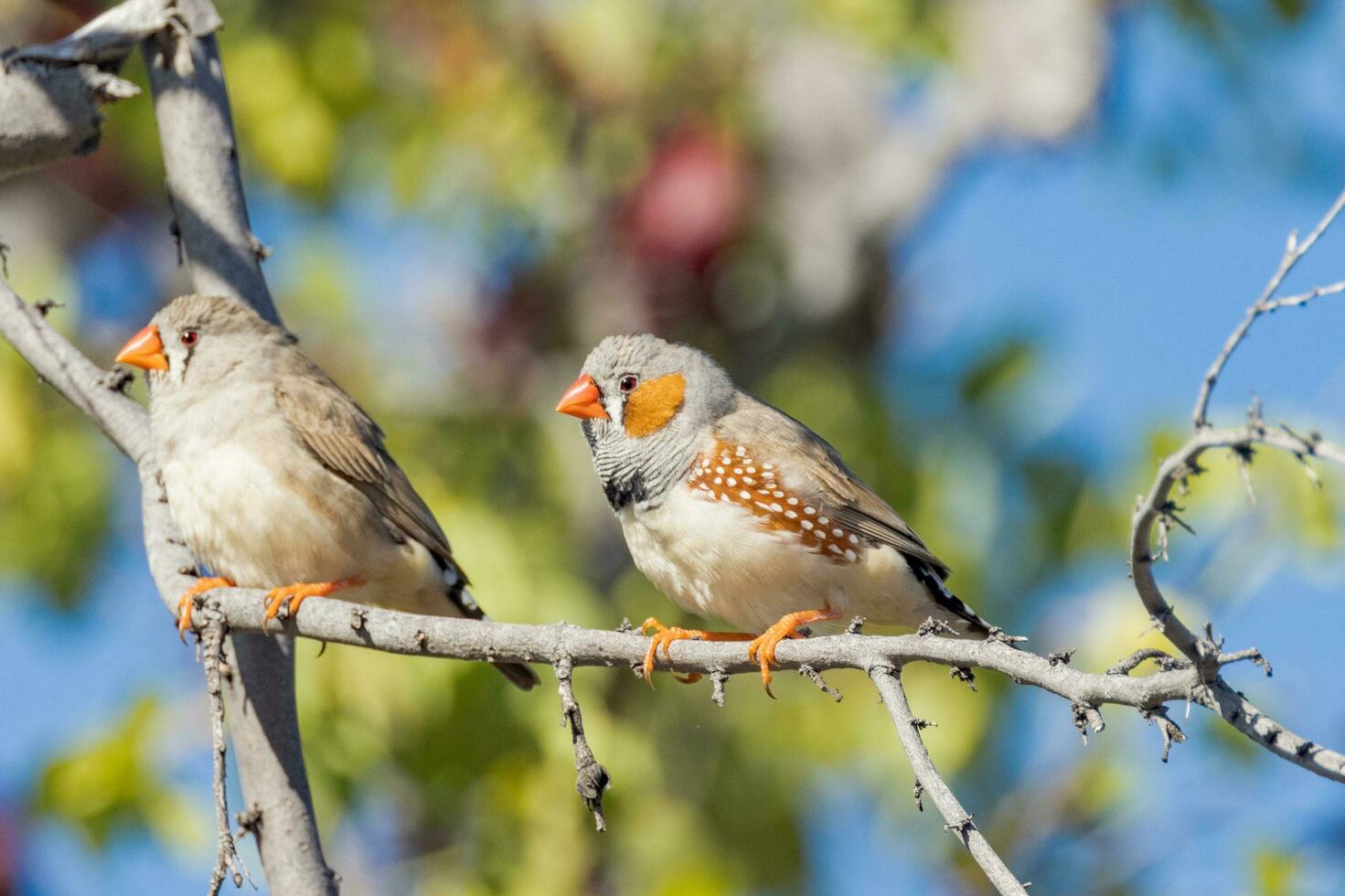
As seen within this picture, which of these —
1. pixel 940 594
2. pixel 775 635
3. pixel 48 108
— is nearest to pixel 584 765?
pixel 775 635

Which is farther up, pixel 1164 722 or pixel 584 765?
pixel 584 765

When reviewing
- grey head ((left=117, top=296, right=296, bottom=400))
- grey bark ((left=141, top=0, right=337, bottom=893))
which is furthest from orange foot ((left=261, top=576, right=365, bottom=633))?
grey head ((left=117, top=296, right=296, bottom=400))

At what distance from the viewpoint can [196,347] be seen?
13.5 ft

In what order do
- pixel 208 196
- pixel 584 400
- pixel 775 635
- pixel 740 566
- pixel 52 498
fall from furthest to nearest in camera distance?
pixel 52 498 → pixel 584 400 → pixel 740 566 → pixel 208 196 → pixel 775 635

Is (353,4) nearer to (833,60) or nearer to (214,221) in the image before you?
(833,60)

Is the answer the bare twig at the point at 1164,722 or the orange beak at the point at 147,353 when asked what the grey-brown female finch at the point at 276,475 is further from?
the bare twig at the point at 1164,722

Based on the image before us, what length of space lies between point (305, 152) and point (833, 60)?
3.21 metres

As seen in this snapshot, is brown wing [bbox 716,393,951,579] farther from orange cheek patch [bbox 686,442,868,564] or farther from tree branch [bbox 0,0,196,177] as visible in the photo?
tree branch [bbox 0,0,196,177]

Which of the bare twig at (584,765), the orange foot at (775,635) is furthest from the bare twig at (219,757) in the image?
the orange foot at (775,635)

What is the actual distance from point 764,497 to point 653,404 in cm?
44

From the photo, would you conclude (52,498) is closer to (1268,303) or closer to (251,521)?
(251,521)

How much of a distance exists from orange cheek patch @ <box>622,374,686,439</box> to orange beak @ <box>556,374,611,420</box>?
0.08 m

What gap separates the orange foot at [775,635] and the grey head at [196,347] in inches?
60.3

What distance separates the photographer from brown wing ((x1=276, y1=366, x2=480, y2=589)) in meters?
4.06
